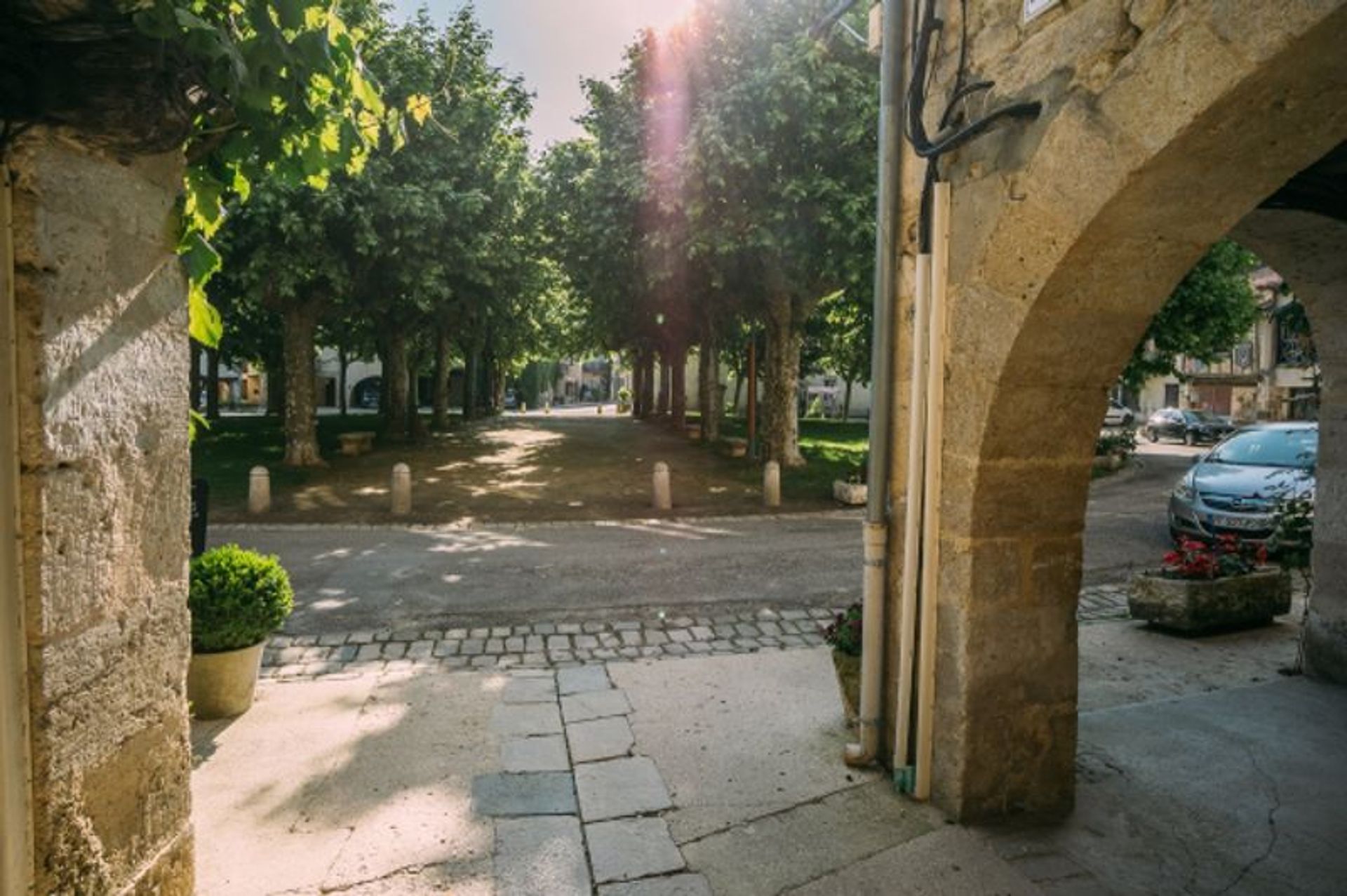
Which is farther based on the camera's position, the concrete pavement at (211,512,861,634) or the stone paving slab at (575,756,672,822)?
the concrete pavement at (211,512,861,634)

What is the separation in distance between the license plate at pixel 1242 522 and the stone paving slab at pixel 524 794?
28.2 feet

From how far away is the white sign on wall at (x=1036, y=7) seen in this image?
301 cm

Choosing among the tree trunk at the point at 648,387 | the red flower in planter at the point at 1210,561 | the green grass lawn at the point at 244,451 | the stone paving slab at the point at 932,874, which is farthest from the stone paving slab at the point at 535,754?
the tree trunk at the point at 648,387

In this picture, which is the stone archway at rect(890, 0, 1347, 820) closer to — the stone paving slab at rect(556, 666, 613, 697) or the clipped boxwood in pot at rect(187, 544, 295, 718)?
the stone paving slab at rect(556, 666, 613, 697)

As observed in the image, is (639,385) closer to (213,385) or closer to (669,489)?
(213,385)

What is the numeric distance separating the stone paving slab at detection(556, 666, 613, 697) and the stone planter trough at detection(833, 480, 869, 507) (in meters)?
8.15

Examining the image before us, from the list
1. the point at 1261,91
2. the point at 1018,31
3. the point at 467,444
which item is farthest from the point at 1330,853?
the point at 467,444

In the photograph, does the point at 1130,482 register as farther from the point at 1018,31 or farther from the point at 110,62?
the point at 110,62

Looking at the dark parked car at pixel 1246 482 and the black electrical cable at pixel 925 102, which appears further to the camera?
the dark parked car at pixel 1246 482

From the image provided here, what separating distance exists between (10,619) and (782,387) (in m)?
14.8

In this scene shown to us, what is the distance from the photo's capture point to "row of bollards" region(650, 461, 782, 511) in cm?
1259

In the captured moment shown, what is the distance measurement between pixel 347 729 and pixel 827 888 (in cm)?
291

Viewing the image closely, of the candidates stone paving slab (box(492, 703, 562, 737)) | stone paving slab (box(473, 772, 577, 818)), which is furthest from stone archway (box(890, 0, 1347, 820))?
stone paving slab (box(492, 703, 562, 737))

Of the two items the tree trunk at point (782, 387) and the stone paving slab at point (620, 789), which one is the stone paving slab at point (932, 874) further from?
the tree trunk at point (782, 387)
